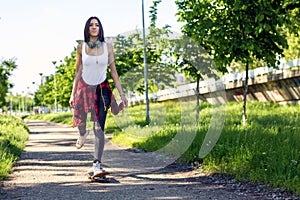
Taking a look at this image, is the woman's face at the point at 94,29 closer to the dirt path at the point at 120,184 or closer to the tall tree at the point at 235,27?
the dirt path at the point at 120,184

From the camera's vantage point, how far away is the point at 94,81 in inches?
250

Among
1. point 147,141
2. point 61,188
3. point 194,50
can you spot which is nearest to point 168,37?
point 194,50

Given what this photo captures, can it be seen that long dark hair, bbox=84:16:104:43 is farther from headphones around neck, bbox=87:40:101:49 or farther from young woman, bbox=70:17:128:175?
headphones around neck, bbox=87:40:101:49

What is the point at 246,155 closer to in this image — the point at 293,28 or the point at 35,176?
the point at 35,176

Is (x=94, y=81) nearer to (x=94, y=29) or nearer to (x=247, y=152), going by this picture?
(x=94, y=29)

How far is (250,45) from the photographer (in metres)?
10.4

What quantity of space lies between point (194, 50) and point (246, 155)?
220 inches

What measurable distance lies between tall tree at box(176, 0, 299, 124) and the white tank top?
4.64 meters

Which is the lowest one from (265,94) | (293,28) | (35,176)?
(35,176)

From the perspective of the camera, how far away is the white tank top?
617cm

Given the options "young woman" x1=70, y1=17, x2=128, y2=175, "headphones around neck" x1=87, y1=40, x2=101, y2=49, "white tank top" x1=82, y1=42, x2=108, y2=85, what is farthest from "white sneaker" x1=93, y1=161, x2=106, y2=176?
"headphones around neck" x1=87, y1=40, x2=101, y2=49

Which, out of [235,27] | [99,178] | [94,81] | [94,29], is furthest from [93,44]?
[235,27]

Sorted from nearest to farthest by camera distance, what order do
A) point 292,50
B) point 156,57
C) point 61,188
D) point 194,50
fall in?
point 61,188 < point 194,50 < point 156,57 < point 292,50

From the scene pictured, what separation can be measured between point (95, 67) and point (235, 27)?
17.5 feet
